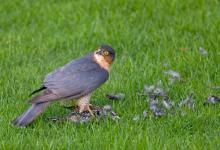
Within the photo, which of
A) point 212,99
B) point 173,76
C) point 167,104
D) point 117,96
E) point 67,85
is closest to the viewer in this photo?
point 67,85

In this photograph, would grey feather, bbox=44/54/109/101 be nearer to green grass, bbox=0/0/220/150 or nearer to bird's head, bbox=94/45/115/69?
bird's head, bbox=94/45/115/69

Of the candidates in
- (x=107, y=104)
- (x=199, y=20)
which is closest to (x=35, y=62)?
(x=107, y=104)

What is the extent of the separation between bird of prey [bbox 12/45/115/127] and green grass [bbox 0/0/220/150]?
0.52ft

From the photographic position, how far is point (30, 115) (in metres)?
6.53

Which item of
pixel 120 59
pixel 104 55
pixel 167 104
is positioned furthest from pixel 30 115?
pixel 120 59

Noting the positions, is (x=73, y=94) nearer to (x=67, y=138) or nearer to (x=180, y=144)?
(x=67, y=138)

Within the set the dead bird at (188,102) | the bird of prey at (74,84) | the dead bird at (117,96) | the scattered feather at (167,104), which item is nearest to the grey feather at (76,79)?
the bird of prey at (74,84)

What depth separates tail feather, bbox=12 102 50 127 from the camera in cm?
647

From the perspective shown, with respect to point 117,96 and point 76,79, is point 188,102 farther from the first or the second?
point 76,79

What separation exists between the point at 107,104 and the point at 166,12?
11.0 ft

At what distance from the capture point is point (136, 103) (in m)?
7.11

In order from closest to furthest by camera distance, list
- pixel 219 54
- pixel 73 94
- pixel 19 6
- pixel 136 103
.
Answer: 1. pixel 73 94
2. pixel 136 103
3. pixel 219 54
4. pixel 19 6

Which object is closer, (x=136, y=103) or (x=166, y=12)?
(x=136, y=103)

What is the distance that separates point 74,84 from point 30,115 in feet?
1.75
